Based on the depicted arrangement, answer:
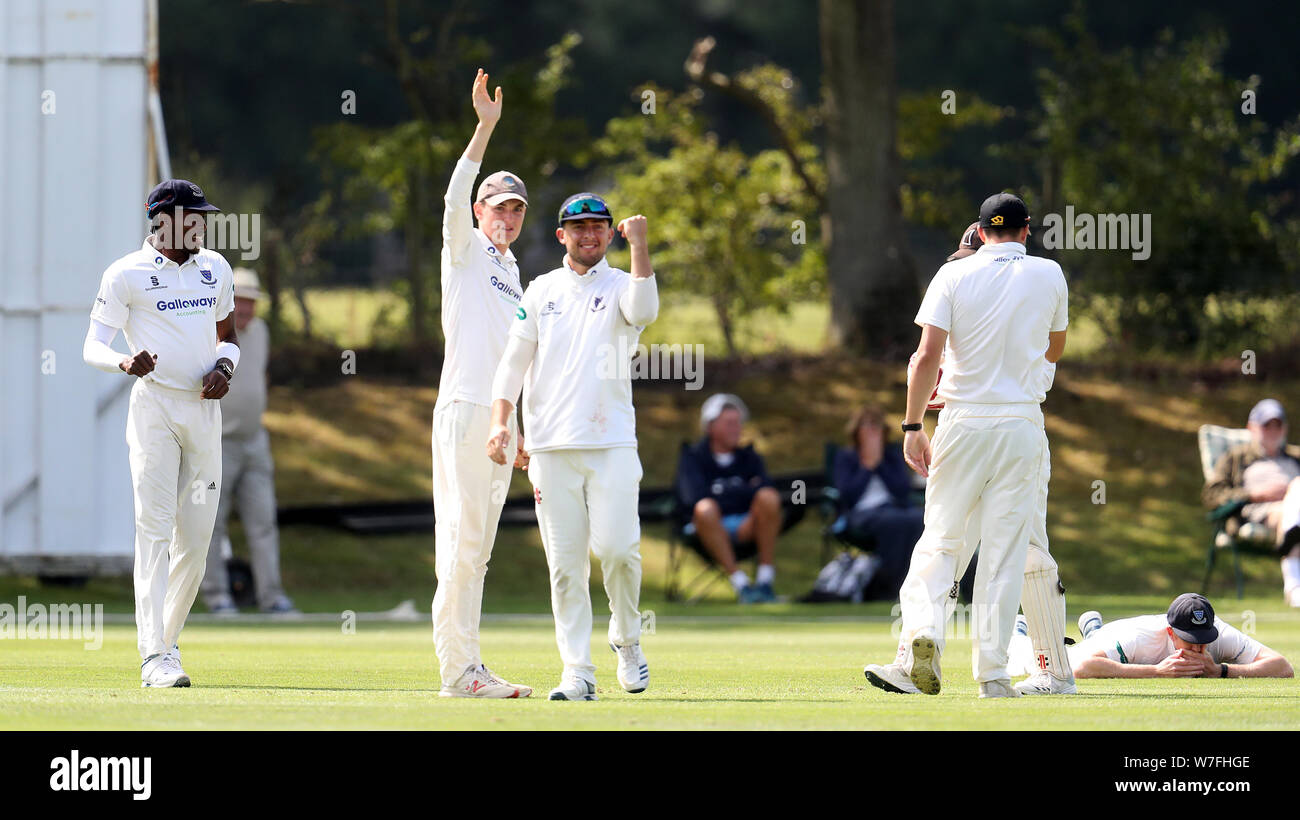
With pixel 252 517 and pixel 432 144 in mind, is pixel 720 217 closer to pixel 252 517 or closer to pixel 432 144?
pixel 432 144

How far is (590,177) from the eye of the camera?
1087 inches

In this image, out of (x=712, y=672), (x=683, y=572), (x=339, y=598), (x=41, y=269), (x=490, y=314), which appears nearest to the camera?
(x=490, y=314)

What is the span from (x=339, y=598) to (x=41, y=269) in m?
3.75

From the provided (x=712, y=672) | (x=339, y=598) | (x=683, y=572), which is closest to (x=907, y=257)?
(x=683, y=572)

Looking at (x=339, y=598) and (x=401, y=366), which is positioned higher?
(x=401, y=366)

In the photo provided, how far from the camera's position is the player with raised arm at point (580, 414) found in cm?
829

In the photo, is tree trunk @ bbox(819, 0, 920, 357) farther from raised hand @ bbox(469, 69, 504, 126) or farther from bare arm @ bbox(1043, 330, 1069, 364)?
raised hand @ bbox(469, 69, 504, 126)

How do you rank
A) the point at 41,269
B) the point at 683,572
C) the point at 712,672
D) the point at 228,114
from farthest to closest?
1. the point at 228,114
2. the point at 683,572
3. the point at 41,269
4. the point at 712,672

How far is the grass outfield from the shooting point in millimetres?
7145

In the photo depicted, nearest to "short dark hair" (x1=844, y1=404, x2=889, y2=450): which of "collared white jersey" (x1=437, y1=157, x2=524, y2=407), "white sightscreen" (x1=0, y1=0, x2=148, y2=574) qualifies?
"white sightscreen" (x1=0, y1=0, x2=148, y2=574)

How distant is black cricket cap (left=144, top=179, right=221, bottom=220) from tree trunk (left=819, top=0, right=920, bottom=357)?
46.7ft

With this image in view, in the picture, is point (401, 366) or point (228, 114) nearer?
point (401, 366)

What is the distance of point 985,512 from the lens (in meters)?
8.57

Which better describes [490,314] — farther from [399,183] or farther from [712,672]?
[399,183]
